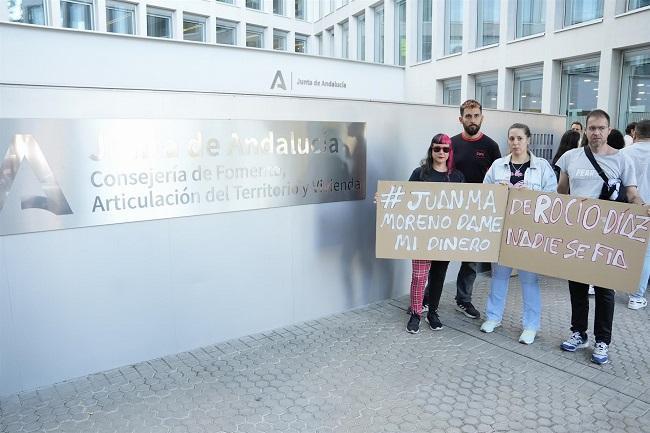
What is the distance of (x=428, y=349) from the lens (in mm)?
4285

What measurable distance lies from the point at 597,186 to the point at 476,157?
1226mm

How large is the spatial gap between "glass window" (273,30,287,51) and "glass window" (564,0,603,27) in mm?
17304

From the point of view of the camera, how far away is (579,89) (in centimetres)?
1451

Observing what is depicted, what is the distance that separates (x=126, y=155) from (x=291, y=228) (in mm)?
1564

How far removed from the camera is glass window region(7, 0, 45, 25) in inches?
654

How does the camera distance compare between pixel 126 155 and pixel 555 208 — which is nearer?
pixel 126 155

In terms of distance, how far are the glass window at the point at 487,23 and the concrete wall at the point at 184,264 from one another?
12.8m

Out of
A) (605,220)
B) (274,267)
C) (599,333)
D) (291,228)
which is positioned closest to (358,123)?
(291,228)

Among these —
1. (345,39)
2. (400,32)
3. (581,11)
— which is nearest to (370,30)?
(400,32)

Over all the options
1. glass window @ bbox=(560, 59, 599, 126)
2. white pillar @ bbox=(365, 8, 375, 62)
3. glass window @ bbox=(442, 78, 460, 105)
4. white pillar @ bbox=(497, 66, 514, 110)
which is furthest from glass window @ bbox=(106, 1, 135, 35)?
glass window @ bbox=(560, 59, 599, 126)

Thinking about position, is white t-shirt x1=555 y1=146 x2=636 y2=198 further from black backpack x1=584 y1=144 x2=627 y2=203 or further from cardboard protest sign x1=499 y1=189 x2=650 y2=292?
cardboard protest sign x1=499 y1=189 x2=650 y2=292

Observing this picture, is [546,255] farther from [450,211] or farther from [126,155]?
[126,155]

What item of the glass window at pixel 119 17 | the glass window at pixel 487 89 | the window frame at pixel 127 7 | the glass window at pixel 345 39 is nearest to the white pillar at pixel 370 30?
the glass window at pixel 345 39

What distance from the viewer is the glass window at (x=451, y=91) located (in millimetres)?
19594
